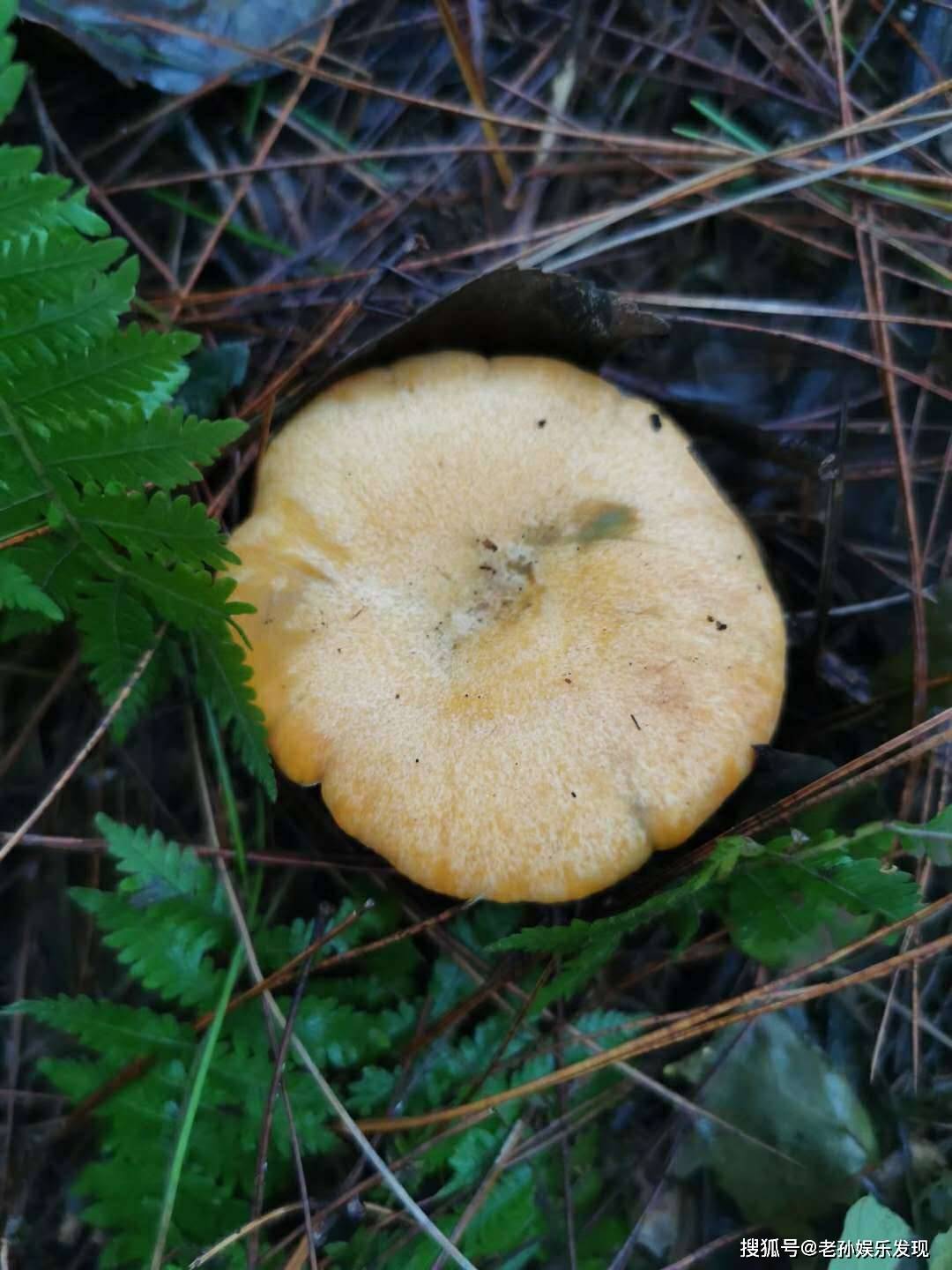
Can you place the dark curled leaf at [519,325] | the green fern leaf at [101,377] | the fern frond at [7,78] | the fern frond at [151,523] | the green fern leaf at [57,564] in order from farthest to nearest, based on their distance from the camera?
the dark curled leaf at [519,325]
the green fern leaf at [57,564]
the fern frond at [151,523]
the green fern leaf at [101,377]
the fern frond at [7,78]

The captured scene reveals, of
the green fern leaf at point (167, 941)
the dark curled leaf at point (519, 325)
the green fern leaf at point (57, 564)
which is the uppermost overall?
the dark curled leaf at point (519, 325)

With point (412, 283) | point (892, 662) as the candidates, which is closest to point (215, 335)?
point (412, 283)

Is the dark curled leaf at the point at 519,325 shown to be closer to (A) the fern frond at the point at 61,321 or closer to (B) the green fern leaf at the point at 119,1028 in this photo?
(A) the fern frond at the point at 61,321

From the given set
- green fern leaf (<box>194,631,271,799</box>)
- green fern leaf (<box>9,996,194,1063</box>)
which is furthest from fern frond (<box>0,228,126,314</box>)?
green fern leaf (<box>9,996,194,1063</box>)

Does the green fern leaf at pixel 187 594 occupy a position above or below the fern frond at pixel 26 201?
below

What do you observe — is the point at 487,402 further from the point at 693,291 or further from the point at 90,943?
the point at 90,943

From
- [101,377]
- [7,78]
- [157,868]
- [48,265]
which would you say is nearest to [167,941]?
[157,868]

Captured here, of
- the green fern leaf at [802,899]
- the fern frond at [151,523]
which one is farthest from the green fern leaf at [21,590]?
the green fern leaf at [802,899]
